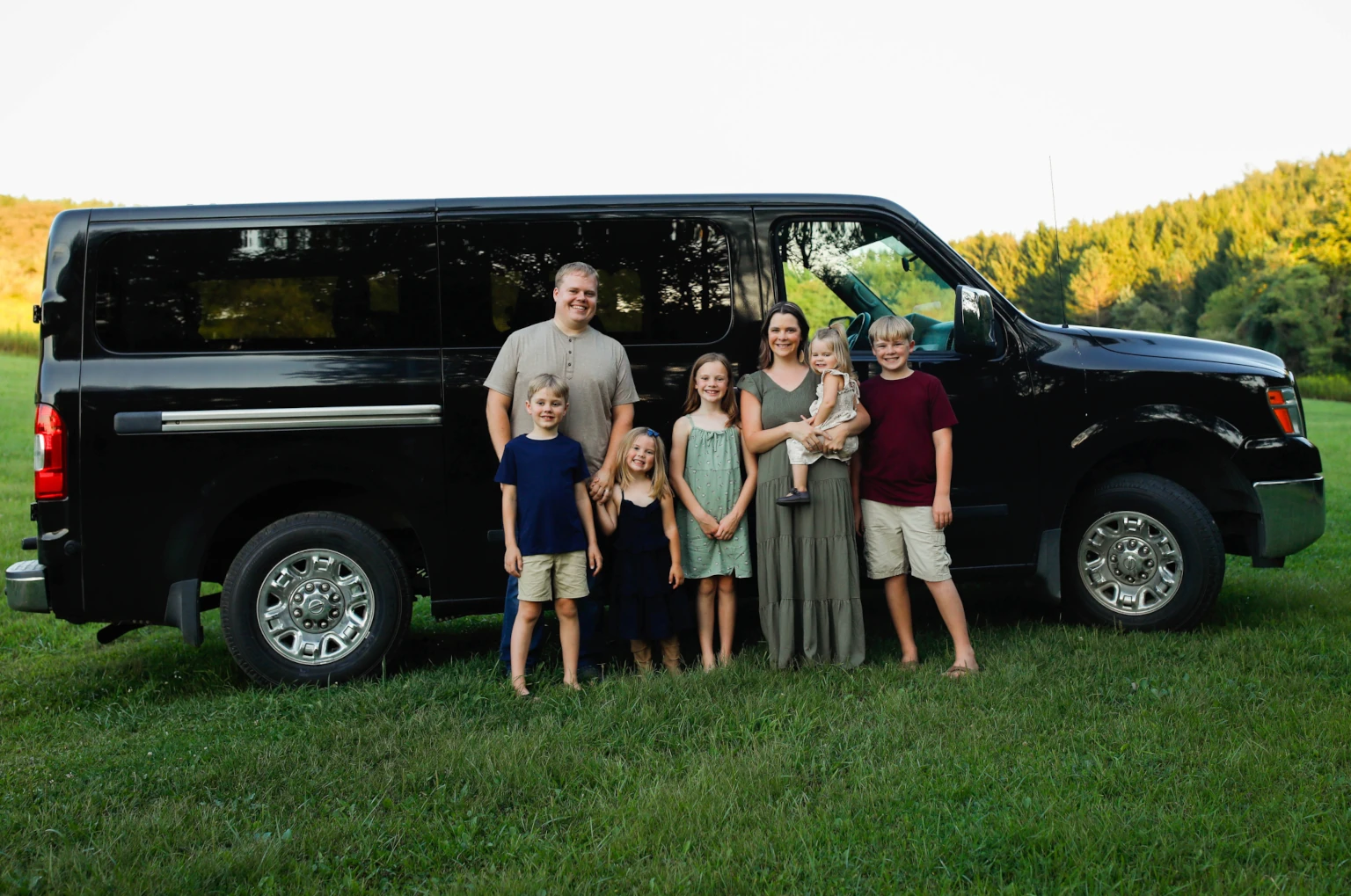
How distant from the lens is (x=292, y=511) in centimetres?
495

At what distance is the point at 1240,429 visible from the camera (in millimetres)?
5305

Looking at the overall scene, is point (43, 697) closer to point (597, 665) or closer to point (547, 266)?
point (597, 665)

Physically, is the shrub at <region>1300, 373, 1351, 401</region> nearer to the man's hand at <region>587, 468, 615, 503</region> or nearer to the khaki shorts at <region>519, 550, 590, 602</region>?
the man's hand at <region>587, 468, 615, 503</region>

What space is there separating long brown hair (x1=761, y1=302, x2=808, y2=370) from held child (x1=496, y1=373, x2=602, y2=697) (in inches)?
36.0

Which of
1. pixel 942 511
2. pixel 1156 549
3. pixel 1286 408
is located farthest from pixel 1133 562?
pixel 942 511

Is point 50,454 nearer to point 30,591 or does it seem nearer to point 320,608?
point 30,591

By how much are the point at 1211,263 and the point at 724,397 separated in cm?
5967

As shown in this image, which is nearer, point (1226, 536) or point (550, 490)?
point (550, 490)

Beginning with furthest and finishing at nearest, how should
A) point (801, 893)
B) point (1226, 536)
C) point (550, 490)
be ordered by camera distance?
point (1226, 536) → point (550, 490) → point (801, 893)

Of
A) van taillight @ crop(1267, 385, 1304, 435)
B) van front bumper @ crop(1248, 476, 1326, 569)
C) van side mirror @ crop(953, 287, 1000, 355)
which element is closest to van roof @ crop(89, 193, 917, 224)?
van side mirror @ crop(953, 287, 1000, 355)

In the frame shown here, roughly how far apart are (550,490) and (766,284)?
1.41 metres

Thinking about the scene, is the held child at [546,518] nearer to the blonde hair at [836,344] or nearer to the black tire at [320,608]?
the black tire at [320,608]

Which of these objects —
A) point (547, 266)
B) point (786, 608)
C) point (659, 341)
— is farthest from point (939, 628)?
point (547, 266)

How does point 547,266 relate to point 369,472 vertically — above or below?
above
